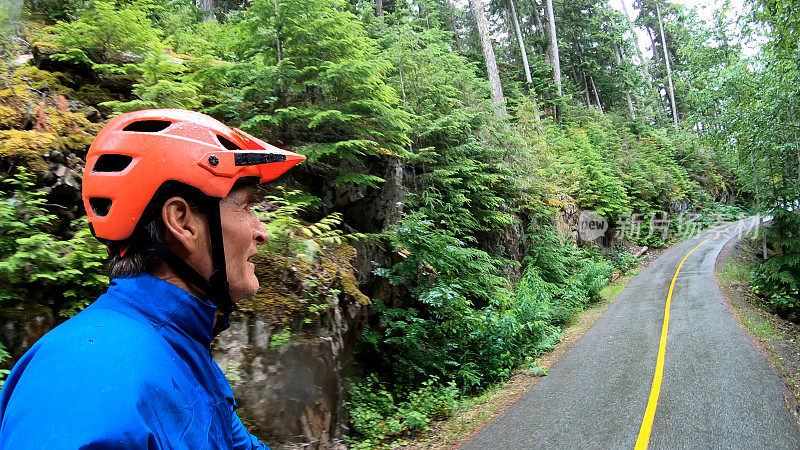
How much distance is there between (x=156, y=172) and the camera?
48.9 inches

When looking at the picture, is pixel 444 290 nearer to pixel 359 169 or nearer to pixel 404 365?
pixel 404 365

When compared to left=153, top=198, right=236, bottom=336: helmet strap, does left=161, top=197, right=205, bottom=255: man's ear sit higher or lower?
higher

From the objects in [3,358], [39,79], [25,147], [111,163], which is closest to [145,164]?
[111,163]

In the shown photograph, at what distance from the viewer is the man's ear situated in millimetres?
1209

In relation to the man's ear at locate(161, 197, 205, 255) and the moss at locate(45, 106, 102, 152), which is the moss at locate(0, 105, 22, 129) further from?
the man's ear at locate(161, 197, 205, 255)

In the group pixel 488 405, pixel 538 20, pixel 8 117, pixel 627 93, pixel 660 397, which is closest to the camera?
pixel 8 117

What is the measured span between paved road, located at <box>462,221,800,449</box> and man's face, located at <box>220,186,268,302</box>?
5111 mm

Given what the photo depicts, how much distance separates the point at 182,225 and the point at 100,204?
0.97 ft

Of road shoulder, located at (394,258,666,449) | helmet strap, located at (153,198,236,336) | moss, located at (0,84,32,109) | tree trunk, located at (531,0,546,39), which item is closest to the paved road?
road shoulder, located at (394,258,666,449)

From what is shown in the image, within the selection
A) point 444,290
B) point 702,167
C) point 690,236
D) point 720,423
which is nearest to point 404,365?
point 444,290

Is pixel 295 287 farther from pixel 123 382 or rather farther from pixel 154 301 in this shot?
pixel 123 382

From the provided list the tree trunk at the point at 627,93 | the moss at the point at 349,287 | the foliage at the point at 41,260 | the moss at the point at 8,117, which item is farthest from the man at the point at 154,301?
the tree trunk at the point at 627,93

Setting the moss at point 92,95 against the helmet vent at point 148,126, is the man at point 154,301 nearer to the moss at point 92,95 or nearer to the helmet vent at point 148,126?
the helmet vent at point 148,126

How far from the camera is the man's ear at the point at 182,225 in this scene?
47.6 inches
